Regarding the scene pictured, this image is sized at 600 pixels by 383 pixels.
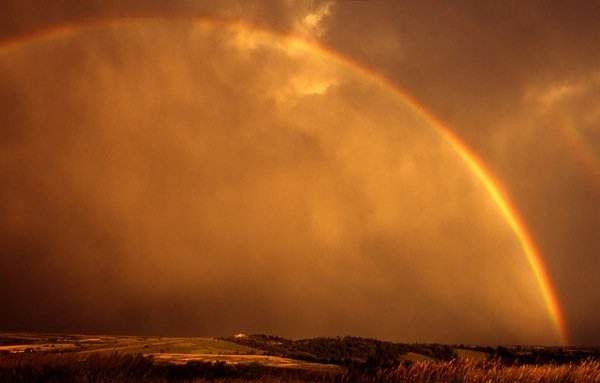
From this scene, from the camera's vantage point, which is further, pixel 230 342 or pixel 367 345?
pixel 367 345

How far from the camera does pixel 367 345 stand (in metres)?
144

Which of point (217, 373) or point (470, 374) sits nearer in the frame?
point (470, 374)

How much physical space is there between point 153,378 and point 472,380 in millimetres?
9444

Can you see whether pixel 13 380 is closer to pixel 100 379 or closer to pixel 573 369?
pixel 100 379

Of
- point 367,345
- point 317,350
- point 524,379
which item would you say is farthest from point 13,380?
point 367,345

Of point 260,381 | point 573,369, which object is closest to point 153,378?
point 260,381

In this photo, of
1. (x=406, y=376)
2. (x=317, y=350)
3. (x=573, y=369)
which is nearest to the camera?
(x=406, y=376)

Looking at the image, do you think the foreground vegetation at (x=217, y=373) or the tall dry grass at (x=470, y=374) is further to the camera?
the tall dry grass at (x=470, y=374)

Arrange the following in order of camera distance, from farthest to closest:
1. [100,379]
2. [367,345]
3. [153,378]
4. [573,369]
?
[367,345]
[573,369]
[153,378]
[100,379]

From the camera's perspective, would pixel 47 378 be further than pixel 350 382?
No

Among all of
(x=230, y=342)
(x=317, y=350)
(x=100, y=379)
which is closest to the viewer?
(x=100, y=379)

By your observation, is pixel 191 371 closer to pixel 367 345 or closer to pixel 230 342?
pixel 230 342

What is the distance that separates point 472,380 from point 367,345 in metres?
132

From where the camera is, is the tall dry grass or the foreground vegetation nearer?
the foreground vegetation
